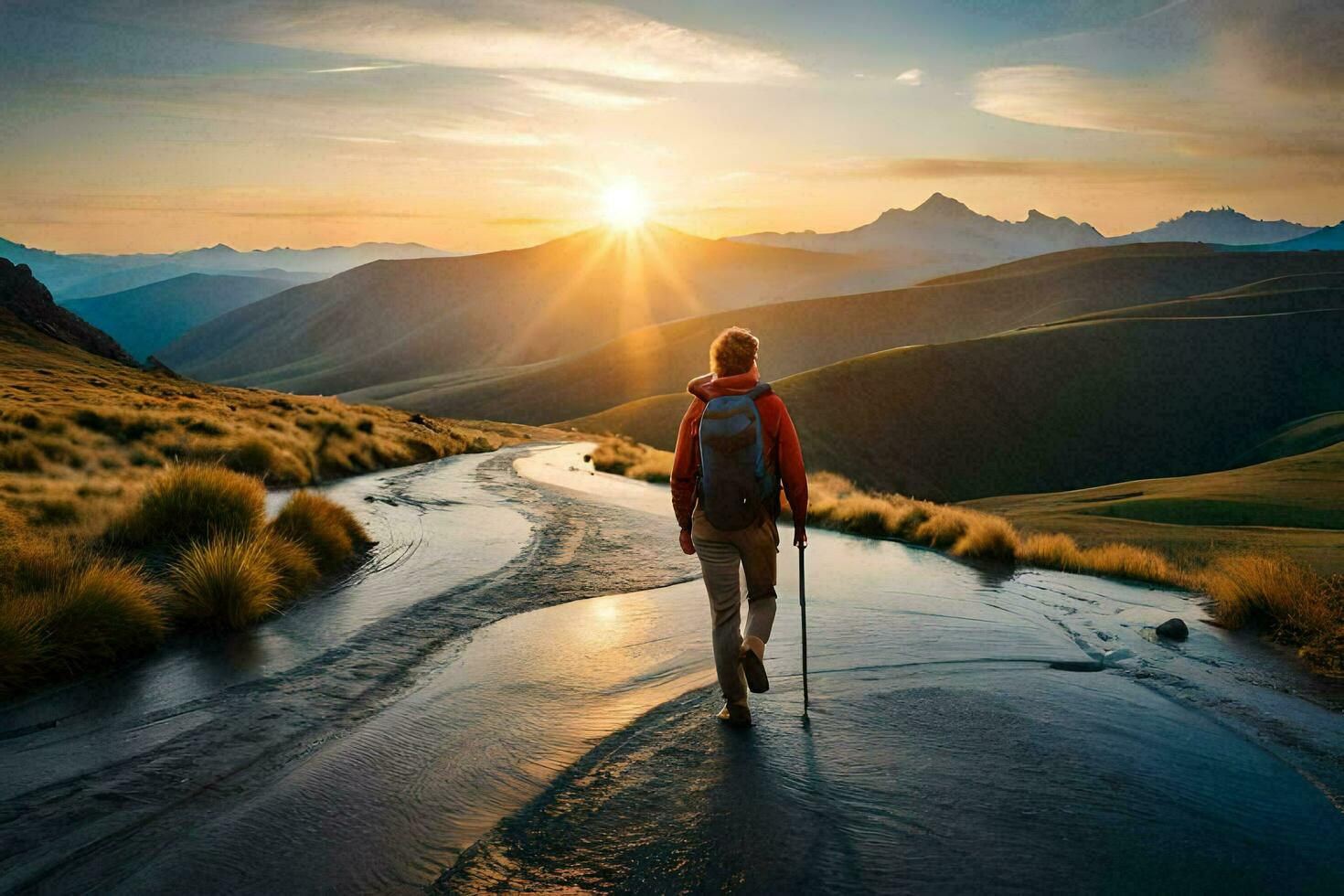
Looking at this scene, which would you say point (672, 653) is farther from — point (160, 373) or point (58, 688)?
point (160, 373)

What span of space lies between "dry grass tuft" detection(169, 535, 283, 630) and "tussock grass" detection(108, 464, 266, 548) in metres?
1.67

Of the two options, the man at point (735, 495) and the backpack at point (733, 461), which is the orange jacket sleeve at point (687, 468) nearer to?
the man at point (735, 495)

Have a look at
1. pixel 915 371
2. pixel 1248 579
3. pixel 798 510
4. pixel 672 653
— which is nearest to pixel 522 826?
pixel 798 510

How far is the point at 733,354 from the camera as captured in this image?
240 inches

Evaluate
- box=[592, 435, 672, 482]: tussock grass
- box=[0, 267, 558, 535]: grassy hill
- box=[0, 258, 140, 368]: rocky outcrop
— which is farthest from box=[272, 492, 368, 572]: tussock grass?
box=[0, 258, 140, 368]: rocky outcrop

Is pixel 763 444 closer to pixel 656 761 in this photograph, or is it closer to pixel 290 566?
pixel 656 761

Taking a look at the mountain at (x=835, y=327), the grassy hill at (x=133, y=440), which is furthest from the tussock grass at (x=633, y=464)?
the mountain at (x=835, y=327)

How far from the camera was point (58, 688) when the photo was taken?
6.52m

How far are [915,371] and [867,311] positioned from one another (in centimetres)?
7954

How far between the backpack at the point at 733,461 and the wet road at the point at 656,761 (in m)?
1.56

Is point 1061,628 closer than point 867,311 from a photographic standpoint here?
Yes

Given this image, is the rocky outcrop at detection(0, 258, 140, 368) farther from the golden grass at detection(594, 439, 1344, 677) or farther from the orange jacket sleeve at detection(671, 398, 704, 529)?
the orange jacket sleeve at detection(671, 398, 704, 529)

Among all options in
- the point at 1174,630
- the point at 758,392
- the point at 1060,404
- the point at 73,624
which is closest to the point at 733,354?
the point at 758,392

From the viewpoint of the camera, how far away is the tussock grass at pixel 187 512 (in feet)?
35.0
